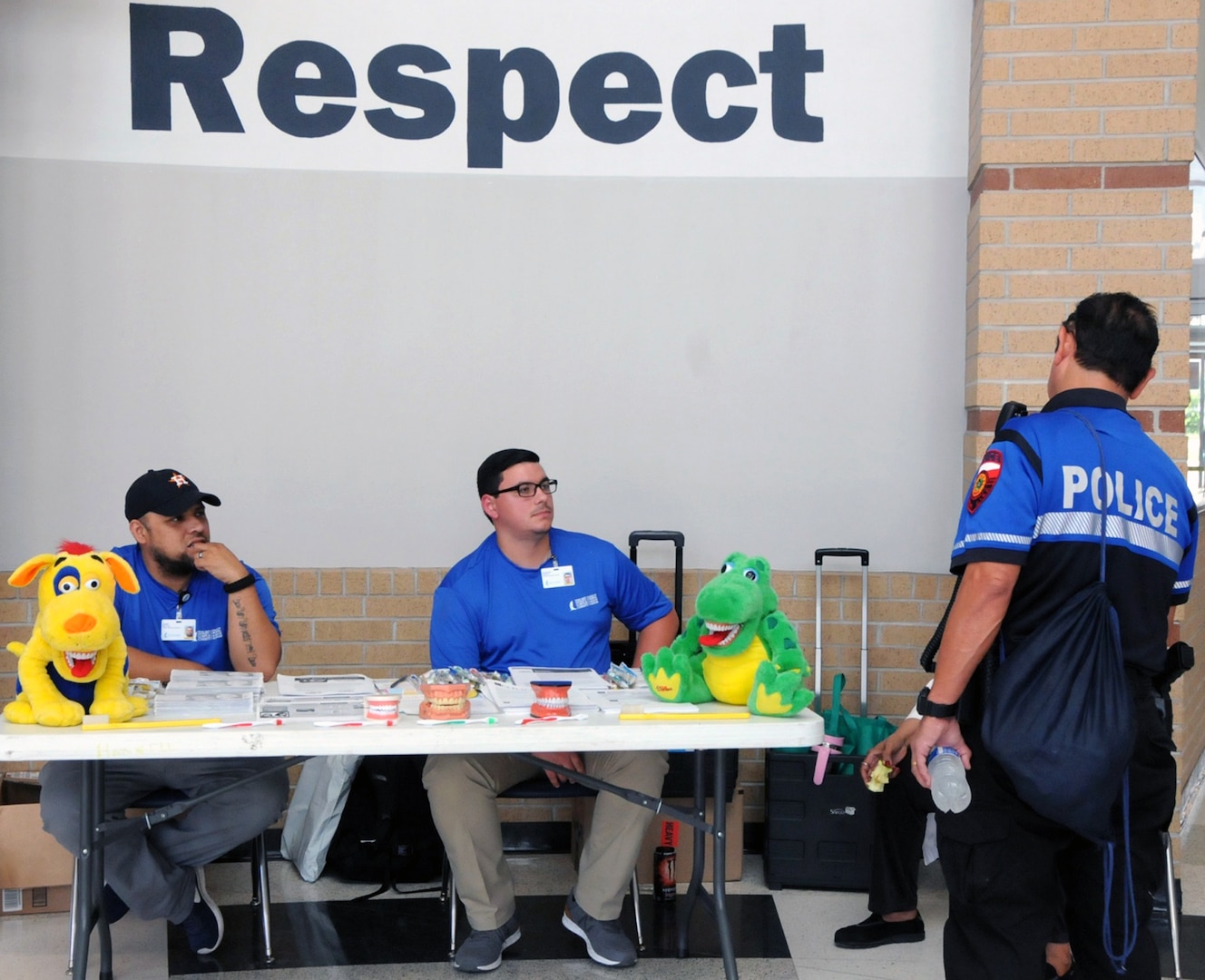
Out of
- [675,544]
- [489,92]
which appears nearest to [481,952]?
[675,544]

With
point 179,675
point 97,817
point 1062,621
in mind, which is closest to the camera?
point 1062,621

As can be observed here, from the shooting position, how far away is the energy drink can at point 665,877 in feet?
11.2

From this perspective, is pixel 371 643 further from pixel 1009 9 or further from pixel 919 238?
pixel 1009 9

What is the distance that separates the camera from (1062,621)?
6.65 feet

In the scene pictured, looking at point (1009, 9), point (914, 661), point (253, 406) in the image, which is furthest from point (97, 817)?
point (1009, 9)

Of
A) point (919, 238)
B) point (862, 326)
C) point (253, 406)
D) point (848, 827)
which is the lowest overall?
point (848, 827)

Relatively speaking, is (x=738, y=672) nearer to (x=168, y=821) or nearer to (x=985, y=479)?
(x=985, y=479)

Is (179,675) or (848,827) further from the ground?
(179,675)

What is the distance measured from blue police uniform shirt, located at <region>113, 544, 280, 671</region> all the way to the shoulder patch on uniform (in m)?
1.88

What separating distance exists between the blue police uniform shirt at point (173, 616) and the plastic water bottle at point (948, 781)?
1826 mm

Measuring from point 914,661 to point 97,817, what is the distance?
8.30 ft

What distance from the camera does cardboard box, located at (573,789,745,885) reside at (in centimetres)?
350

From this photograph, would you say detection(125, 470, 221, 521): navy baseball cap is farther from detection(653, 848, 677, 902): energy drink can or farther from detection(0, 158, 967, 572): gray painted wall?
detection(653, 848, 677, 902): energy drink can

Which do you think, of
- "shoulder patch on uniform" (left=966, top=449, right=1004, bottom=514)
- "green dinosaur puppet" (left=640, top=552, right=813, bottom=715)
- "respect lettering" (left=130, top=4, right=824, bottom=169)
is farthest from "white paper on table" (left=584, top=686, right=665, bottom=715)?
"respect lettering" (left=130, top=4, right=824, bottom=169)
